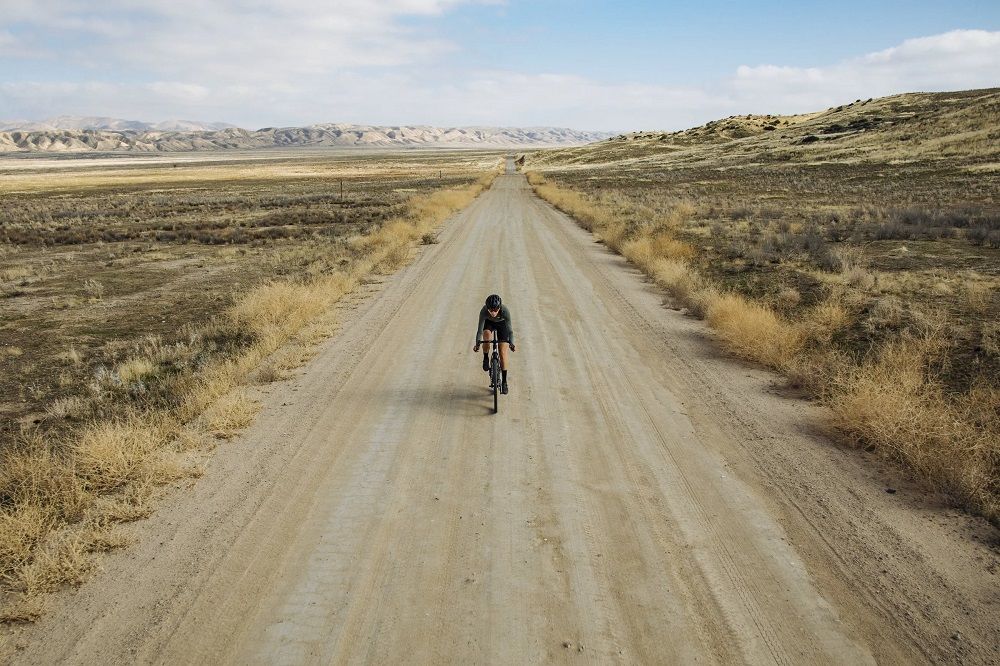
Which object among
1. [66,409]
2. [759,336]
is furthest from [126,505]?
[759,336]

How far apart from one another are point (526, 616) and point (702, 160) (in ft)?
337

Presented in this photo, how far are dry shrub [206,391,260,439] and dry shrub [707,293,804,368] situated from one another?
837 cm

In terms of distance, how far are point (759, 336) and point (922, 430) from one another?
13.1 ft

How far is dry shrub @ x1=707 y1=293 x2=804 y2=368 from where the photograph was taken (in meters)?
10.1

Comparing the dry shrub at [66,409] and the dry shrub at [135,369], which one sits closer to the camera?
the dry shrub at [66,409]

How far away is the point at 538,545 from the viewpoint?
518 centimetres

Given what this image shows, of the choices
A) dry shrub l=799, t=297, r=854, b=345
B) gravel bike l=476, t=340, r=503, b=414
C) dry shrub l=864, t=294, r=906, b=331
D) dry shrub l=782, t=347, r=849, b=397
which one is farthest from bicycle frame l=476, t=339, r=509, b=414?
dry shrub l=864, t=294, r=906, b=331

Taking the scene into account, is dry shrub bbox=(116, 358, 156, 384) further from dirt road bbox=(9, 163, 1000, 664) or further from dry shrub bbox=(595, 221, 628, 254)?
dry shrub bbox=(595, 221, 628, 254)

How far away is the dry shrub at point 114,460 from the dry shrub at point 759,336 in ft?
30.8

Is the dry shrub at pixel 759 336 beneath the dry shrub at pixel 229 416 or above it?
above

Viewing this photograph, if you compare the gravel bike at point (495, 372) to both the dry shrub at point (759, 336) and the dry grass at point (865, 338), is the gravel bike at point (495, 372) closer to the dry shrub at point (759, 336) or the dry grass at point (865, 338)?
the dry grass at point (865, 338)

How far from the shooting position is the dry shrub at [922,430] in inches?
230

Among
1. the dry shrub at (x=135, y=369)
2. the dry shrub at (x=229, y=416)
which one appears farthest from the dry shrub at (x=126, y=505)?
the dry shrub at (x=135, y=369)

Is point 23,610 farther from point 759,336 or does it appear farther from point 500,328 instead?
point 759,336
